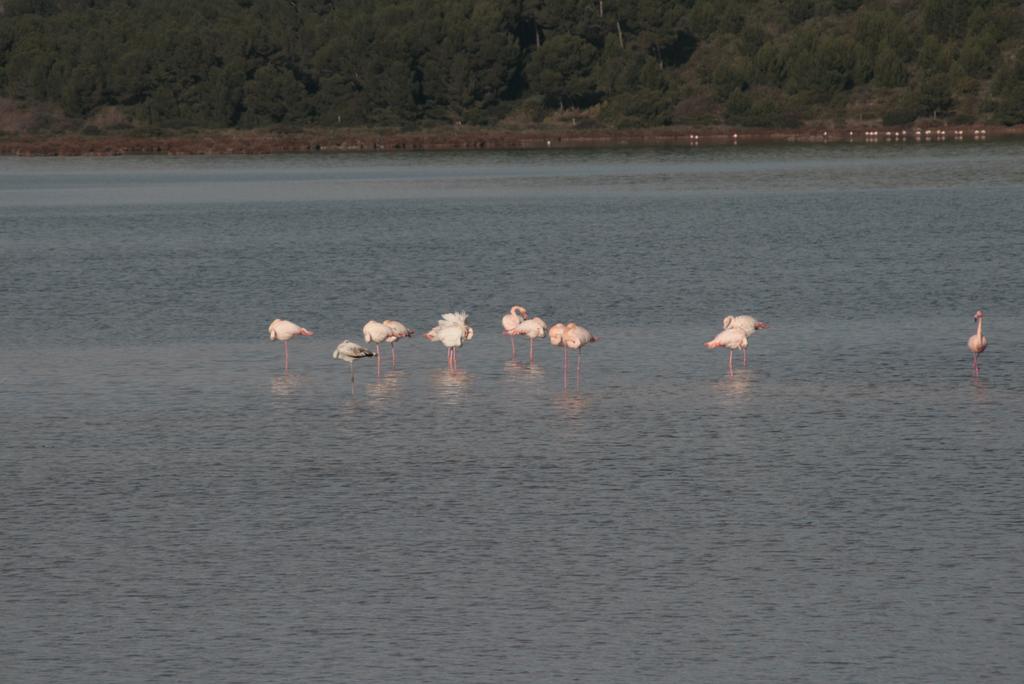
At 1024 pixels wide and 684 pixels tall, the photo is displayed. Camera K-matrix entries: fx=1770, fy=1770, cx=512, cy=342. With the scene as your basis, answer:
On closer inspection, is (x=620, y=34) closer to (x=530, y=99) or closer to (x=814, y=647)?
(x=530, y=99)

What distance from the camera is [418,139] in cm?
16188

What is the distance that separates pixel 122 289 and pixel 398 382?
18827 millimetres

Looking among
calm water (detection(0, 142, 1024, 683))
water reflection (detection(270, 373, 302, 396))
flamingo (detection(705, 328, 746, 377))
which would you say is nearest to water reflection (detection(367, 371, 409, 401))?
calm water (detection(0, 142, 1024, 683))

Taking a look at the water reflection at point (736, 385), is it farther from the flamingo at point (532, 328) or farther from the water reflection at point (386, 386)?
the water reflection at point (386, 386)

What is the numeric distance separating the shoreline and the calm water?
110 metres

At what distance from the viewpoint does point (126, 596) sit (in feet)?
54.9

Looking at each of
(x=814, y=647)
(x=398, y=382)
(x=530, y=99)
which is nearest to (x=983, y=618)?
(x=814, y=647)

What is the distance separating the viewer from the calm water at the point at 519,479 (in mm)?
15242

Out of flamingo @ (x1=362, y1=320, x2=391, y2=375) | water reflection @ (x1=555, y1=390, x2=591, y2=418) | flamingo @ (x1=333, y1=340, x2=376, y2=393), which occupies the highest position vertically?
flamingo @ (x1=362, y1=320, x2=391, y2=375)

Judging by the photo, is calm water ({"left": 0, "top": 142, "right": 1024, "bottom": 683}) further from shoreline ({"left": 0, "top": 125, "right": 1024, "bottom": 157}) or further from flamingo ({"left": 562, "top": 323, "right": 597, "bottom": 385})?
shoreline ({"left": 0, "top": 125, "right": 1024, "bottom": 157})

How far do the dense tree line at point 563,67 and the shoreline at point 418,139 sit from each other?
2894mm

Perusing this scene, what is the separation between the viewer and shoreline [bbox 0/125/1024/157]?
518 feet

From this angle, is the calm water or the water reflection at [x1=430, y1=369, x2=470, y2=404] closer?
the calm water

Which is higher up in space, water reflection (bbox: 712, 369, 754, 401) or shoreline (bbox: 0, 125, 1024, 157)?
water reflection (bbox: 712, 369, 754, 401)
